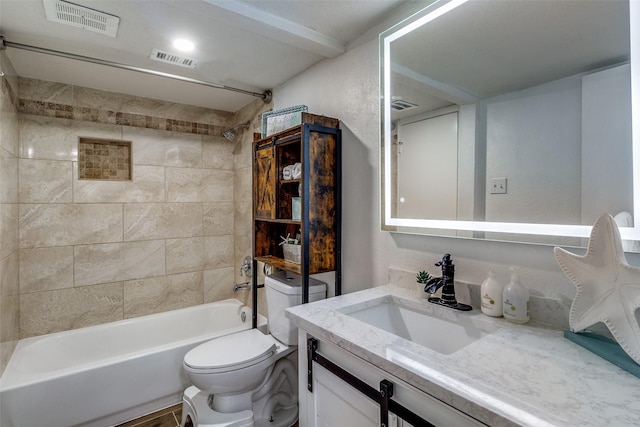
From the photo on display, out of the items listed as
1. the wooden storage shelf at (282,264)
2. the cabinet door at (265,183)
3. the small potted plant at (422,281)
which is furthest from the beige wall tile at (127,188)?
the small potted plant at (422,281)

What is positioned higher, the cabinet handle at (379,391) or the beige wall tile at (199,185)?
the beige wall tile at (199,185)

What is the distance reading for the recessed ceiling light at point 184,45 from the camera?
1.82 m

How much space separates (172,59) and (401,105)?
1549 mm

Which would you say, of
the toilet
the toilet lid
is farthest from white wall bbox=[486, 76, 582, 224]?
the toilet lid

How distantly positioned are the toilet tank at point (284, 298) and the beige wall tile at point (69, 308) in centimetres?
155

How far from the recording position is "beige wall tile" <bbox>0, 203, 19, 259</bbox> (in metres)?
1.82

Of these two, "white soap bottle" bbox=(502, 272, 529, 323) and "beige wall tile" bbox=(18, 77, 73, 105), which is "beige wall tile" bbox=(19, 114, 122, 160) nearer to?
"beige wall tile" bbox=(18, 77, 73, 105)

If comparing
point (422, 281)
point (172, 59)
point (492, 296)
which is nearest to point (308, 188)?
point (422, 281)

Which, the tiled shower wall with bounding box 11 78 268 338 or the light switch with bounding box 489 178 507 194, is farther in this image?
the tiled shower wall with bounding box 11 78 268 338

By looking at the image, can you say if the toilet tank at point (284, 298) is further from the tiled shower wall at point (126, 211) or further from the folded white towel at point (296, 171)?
the tiled shower wall at point (126, 211)

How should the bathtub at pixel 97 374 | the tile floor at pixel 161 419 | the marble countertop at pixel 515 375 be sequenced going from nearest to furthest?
the marble countertop at pixel 515 375 → the bathtub at pixel 97 374 → the tile floor at pixel 161 419

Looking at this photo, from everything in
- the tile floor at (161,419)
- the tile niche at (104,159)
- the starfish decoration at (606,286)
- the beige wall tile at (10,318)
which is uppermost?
the tile niche at (104,159)

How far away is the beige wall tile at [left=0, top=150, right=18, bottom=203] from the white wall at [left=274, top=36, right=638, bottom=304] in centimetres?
190

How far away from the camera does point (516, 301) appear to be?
40.8 inches
